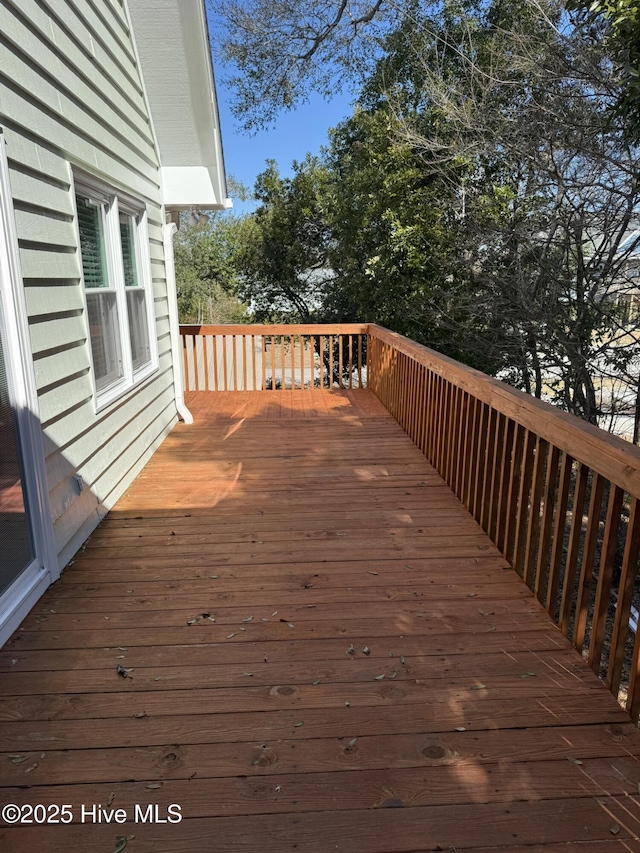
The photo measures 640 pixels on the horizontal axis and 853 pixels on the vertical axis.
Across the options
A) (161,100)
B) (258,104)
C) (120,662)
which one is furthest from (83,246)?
(258,104)

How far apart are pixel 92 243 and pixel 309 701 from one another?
306 centimetres

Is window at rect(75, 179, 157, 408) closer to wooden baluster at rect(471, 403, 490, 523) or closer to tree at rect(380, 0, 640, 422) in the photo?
wooden baluster at rect(471, 403, 490, 523)

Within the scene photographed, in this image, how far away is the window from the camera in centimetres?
367

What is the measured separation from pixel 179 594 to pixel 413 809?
1459 millimetres

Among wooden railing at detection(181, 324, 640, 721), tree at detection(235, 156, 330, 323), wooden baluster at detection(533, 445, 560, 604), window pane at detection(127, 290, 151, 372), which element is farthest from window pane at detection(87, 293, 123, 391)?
tree at detection(235, 156, 330, 323)

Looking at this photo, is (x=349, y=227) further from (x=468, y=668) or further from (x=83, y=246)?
(x=468, y=668)

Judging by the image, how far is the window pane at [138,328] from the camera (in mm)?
4688

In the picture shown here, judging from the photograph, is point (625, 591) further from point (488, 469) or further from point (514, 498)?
point (488, 469)

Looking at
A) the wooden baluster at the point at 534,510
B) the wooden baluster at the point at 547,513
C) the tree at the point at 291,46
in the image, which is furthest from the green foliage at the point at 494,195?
the wooden baluster at the point at 547,513

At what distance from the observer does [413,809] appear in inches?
63.2

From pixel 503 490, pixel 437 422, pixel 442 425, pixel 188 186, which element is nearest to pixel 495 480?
pixel 503 490

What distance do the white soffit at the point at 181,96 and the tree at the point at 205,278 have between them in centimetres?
1242

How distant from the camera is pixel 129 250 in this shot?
471cm

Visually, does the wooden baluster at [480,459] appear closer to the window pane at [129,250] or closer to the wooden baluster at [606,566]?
the wooden baluster at [606,566]
